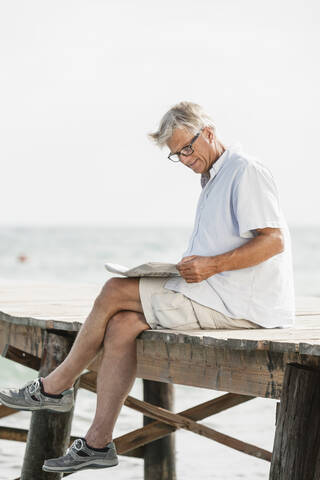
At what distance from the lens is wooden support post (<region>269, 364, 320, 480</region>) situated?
345 cm

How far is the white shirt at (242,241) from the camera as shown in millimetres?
3748

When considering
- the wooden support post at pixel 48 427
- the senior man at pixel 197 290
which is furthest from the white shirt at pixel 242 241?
the wooden support post at pixel 48 427

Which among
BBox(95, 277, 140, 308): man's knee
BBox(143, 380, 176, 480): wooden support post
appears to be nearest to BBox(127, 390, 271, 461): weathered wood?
BBox(143, 380, 176, 480): wooden support post

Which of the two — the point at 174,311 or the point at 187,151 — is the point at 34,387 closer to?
the point at 174,311

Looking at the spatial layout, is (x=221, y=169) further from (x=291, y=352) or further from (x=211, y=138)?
(x=291, y=352)

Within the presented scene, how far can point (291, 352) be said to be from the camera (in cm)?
345

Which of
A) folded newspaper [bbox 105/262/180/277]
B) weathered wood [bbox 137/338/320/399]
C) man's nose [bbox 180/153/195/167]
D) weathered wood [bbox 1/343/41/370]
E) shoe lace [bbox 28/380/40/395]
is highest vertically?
man's nose [bbox 180/153/195/167]

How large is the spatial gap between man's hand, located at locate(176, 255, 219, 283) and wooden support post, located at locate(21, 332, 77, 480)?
3.12 ft

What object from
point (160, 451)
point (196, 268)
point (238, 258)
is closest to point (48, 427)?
point (196, 268)

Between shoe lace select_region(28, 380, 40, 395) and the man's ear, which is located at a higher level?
the man's ear

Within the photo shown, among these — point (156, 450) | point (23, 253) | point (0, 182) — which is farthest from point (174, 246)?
point (156, 450)

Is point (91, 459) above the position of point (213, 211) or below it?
below

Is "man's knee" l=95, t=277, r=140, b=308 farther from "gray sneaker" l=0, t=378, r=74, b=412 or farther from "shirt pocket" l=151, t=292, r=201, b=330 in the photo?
"gray sneaker" l=0, t=378, r=74, b=412

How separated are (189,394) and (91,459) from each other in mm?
8515
